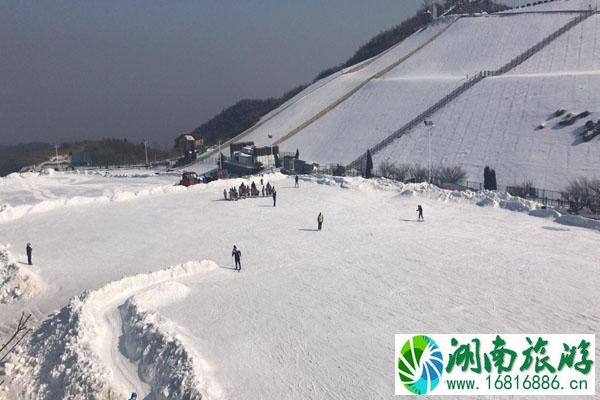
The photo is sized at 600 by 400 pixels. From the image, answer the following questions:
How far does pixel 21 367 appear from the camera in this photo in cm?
1279

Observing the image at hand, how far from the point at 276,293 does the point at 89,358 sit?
5.37 meters

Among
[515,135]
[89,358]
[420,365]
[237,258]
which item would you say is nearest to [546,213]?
[237,258]

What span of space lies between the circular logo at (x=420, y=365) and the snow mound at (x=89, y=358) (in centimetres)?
391

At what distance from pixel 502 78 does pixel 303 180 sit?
2551 centimetres

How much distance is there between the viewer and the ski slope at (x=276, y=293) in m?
11.6

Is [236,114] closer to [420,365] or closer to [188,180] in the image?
[188,180]

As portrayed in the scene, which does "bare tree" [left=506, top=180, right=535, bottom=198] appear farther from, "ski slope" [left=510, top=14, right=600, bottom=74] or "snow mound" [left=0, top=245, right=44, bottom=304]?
"snow mound" [left=0, top=245, right=44, bottom=304]

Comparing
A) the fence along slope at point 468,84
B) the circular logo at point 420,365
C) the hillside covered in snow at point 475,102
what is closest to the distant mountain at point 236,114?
the hillside covered in snow at point 475,102

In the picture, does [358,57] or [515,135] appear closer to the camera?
[515,135]

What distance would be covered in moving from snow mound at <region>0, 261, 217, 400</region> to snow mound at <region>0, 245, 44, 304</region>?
280 cm

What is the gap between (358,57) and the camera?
94438 mm

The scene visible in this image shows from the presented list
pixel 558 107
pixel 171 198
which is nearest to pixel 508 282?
pixel 171 198

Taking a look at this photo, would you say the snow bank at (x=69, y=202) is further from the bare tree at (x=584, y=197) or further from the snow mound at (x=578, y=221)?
the bare tree at (x=584, y=197)

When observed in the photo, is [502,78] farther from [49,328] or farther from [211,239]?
[49,328]
